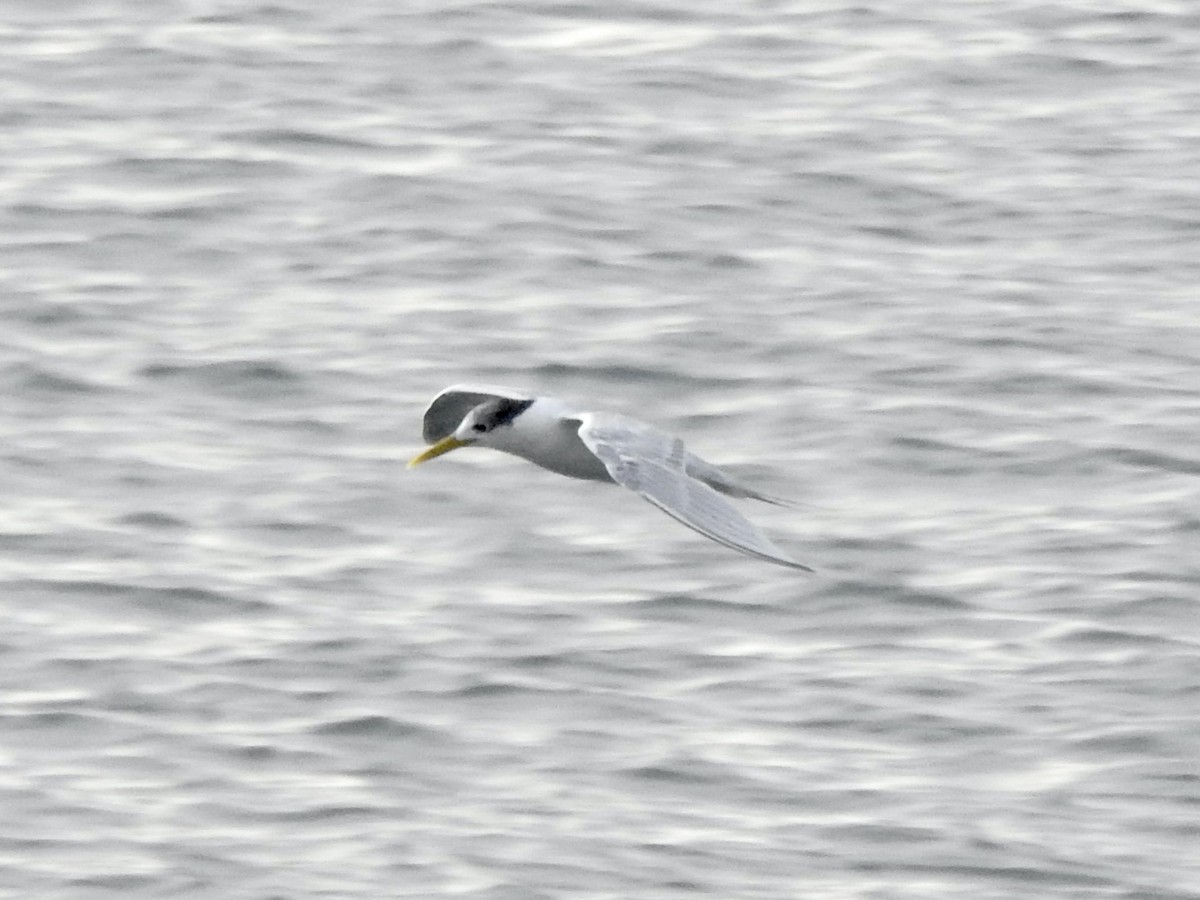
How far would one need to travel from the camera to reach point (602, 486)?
41.9 ft

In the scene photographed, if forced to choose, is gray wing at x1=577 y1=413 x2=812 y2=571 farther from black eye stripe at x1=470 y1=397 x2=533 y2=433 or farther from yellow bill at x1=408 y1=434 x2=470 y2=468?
yellow bill at x1=408 y1=434 x2=470 y2=468

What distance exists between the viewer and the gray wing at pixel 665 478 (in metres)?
8.09

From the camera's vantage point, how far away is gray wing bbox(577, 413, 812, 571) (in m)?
8.09

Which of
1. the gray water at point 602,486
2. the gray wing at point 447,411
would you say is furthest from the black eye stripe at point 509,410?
the gray water at point 602,486

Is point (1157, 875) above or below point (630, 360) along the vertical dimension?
below

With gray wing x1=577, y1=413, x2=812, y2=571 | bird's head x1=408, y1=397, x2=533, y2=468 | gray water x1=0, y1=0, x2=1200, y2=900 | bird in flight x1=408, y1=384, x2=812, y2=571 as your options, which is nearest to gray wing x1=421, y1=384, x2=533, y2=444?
bird in flight x1=408, y1=384, x2=812, y2=571

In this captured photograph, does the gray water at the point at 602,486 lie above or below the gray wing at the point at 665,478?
below

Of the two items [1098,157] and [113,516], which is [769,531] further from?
[1098,157]

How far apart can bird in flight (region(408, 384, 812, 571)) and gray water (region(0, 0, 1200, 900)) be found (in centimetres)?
130

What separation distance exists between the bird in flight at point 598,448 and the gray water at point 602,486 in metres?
1.30

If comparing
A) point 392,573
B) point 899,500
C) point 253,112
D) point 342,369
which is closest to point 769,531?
point 899,500

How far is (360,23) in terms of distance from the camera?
20.0 m

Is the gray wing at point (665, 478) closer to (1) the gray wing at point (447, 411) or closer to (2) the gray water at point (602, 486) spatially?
(1) the gray wing at point (447, 411)

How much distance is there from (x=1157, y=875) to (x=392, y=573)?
344 cm
